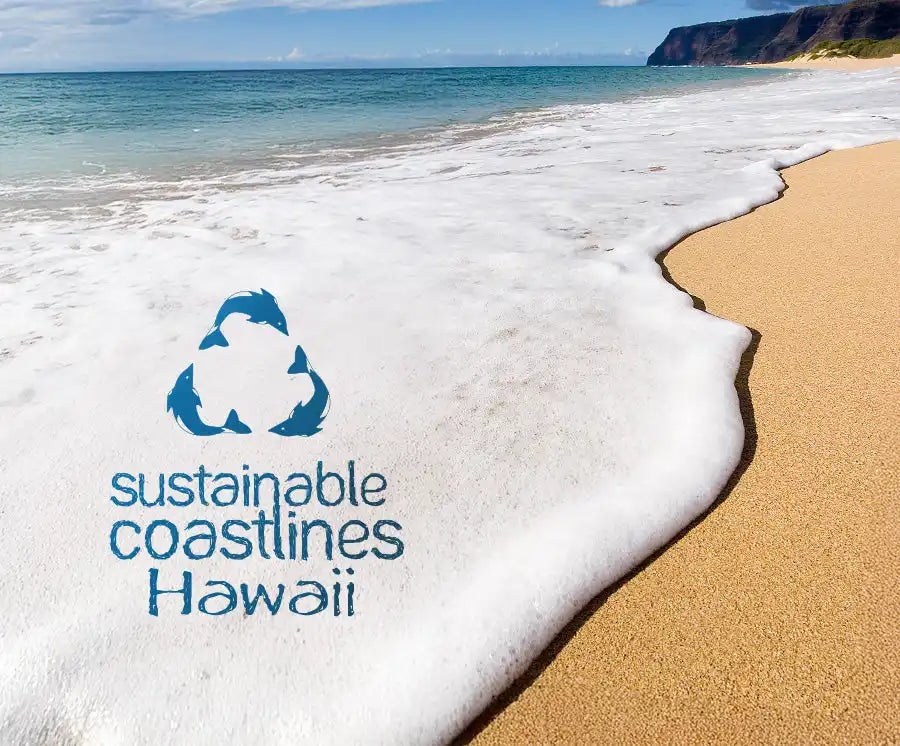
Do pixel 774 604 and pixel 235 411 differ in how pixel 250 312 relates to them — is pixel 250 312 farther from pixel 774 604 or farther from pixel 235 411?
pixel 774 604

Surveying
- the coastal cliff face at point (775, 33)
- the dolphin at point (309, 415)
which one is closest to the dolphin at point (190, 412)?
the dolphin at point (309, 415)

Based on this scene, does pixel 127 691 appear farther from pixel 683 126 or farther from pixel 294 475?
pixel 683 126

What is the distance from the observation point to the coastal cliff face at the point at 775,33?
8294 centimetres

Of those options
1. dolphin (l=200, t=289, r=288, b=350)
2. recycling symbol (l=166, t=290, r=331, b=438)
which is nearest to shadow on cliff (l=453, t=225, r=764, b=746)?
recycling symbol (l=166, t=290, r=331, b=438)

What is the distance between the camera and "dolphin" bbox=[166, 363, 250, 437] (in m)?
2.01

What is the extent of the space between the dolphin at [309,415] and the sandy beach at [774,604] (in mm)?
1058

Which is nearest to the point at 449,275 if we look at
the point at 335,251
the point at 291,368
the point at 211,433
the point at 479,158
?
the point at 335,251

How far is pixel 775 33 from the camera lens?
11125 centimetres

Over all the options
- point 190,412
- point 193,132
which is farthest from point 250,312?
point 193,132

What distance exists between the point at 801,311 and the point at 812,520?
4.30ft

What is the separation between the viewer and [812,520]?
1543mm

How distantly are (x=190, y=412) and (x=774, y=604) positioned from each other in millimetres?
1819

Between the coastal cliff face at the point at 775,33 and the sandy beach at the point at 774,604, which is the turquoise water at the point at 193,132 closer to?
the sandy beach at the point at 774,604

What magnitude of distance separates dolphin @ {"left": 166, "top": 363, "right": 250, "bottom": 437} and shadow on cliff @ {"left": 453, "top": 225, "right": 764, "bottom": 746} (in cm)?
119
